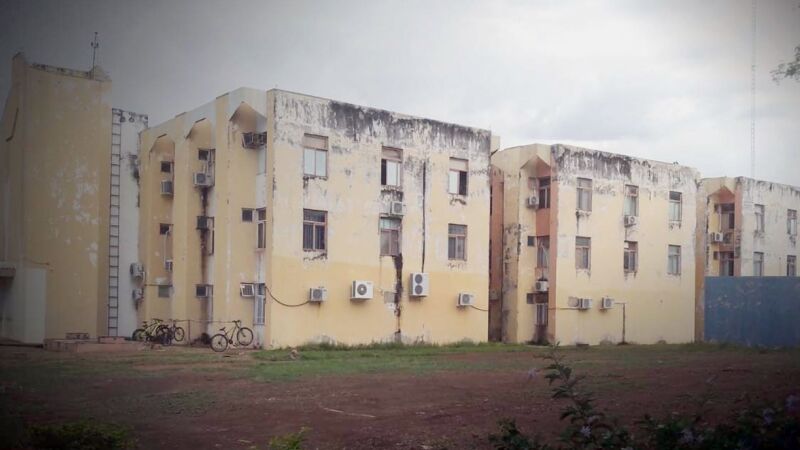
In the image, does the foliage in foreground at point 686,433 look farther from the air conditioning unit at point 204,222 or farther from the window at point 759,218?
the window at point 759,218

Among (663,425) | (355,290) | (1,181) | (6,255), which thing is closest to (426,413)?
(663,425)

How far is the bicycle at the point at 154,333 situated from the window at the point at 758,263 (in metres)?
24.9

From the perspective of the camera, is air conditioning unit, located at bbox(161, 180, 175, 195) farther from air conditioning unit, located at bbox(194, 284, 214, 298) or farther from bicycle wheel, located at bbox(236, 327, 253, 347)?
bicycle wheel, located at bbox(236, 327, 253, 347)

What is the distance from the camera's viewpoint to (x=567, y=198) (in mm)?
25297

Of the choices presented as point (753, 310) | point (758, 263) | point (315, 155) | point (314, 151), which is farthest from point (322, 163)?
point (758, 263)

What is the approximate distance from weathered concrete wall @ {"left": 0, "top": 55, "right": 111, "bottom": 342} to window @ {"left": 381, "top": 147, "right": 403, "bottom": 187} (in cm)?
907

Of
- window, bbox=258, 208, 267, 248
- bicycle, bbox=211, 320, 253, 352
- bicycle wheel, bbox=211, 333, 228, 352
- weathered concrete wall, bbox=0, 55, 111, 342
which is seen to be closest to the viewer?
bicycle wheel, bbox=211, 333, 228, 352

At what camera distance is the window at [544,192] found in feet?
84.2

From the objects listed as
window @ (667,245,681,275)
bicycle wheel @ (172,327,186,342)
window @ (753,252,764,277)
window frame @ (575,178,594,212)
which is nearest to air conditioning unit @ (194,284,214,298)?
bicycle wheel @ (172,327,186,342)

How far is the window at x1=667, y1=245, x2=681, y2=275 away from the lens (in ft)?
94.0

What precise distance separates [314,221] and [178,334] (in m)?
5.81

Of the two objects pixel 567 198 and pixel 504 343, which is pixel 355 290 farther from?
pixel 567 198

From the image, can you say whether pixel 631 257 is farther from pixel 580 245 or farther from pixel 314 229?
pixel 314 229

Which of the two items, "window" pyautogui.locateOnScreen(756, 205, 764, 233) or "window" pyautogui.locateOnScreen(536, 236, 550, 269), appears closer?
"window" pyautogui.locateOnScreen(536, 236, 550, 269)
